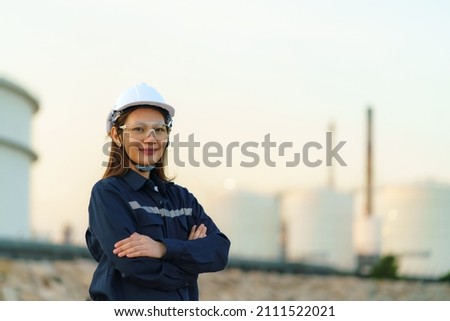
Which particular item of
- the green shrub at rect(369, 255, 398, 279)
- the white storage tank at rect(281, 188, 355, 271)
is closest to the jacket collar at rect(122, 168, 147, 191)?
the green shrub at rect(369, 255, 398, 279)

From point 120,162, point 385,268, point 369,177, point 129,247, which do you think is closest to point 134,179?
point 120,162

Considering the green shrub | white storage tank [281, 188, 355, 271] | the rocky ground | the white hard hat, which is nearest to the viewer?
the white hard hat

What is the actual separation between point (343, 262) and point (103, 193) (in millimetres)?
18487

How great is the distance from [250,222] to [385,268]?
3459 millimetres

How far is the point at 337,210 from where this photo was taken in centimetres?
1972

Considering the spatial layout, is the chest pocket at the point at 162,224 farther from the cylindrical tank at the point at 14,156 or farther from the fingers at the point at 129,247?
the cylindrical tank at the point at 14,156

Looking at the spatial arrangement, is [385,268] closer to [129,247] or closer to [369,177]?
[369,177]

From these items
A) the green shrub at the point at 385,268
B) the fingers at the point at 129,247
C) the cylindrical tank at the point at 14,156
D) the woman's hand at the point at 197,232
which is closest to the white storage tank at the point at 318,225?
the green shrub at the point at 385,268

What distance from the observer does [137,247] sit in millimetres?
2051

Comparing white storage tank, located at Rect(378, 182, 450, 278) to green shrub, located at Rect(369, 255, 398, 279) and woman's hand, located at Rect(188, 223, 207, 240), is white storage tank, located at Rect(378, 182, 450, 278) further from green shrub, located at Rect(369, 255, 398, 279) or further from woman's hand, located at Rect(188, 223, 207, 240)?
woman's hand, located at Rect(188, 223, 207, 240)

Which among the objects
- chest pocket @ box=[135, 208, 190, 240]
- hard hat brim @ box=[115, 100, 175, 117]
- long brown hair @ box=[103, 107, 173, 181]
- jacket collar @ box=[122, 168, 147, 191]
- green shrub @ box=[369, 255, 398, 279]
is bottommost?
green shrub @ box=[369, 255, 398, 279]

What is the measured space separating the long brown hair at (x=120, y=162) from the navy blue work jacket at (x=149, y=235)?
0.02 meters

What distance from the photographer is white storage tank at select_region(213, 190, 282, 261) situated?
18047 mm

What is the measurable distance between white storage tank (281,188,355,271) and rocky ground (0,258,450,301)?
12.8ft
